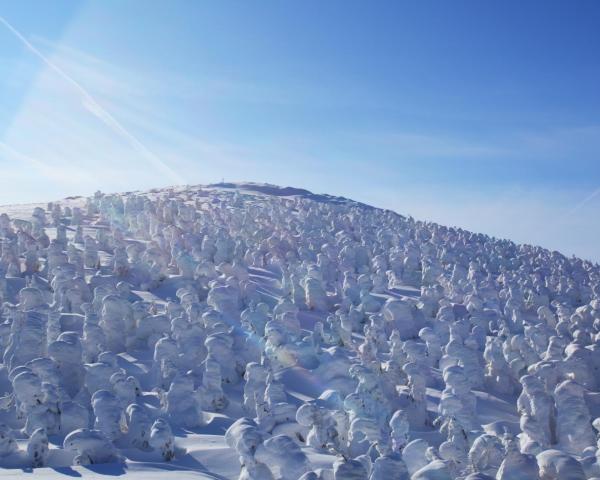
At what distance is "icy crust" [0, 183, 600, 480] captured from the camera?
7.19 metres

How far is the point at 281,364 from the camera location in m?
12.7

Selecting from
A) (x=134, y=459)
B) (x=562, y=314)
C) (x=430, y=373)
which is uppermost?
(x=562, y=314)

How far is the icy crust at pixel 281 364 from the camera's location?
23.6 ft

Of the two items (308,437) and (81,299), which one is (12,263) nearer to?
(81,299)

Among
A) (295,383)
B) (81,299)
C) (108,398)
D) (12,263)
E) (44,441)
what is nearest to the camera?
(44,441)

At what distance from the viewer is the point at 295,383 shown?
11883 millimetres

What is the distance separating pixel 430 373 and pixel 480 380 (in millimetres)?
1183

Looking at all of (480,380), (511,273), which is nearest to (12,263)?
(480,380)

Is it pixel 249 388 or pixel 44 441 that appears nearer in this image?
pixel 44 441

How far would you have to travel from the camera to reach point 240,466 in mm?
7414

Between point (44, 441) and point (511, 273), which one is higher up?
point (511, 273)

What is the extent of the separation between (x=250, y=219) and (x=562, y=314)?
17445mm

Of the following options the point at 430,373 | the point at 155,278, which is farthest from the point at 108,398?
the point at 155,278

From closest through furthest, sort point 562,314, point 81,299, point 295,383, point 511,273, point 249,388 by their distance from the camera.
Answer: point 249,388
point 295,383
point 81,299
point 562,314
point 511,273
